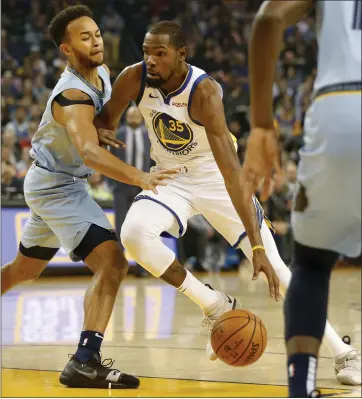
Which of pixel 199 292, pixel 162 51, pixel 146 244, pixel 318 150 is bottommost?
pixel 199 292

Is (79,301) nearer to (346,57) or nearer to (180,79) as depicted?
(180,79)

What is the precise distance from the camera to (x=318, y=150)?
3.07m

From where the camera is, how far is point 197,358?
573 cm

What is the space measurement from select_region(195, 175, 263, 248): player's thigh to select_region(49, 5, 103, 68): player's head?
99 cm

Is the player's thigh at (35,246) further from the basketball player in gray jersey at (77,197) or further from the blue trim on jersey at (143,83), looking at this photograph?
the blue trim on jersey at (143,83)

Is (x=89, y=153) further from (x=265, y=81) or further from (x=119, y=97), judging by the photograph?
(x=265, y=81)

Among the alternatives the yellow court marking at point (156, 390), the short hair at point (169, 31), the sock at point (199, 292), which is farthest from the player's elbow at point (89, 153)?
the yellow court marking at point (156, 390)

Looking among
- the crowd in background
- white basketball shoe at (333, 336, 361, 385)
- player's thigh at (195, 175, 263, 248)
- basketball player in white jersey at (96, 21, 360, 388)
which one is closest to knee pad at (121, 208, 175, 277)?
basketball player in white jersey at (96, 21, 360, 388)

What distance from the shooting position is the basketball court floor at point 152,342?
4.75 meters

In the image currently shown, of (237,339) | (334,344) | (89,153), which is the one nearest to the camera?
(237,339)

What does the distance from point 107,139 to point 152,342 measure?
1984mm

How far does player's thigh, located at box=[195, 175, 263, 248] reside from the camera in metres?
5.23

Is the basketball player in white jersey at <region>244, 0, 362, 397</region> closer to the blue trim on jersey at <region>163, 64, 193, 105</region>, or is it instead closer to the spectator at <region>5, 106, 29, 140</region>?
the blue trim on jersey at <region>163, 64, 193, 105</region>

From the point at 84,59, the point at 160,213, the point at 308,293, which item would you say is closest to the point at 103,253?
the point at 160,213
